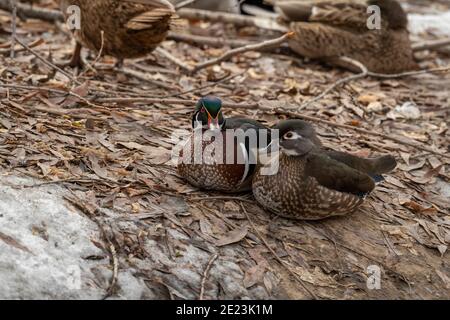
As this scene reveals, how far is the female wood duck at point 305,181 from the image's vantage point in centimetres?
403

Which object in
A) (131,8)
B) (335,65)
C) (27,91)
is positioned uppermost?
(131,8)

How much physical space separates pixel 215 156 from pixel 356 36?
3550mm

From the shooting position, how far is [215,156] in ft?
13.5

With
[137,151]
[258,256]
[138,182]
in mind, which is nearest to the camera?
[258,256]

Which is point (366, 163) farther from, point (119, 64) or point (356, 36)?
point (356, 36)

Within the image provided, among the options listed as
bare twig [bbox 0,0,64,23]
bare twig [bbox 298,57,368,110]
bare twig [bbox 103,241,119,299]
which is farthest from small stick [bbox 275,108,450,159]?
bare twig [bbox 0,0,64,23]

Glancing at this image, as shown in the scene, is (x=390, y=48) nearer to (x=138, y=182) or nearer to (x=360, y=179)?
(x=360, y=179)

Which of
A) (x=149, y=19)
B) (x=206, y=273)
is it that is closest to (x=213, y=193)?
(x=206, y=273)

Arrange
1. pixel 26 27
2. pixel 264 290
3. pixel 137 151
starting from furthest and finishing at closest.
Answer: pixel 26 27 → pixel 137 151 → pixel 264 290

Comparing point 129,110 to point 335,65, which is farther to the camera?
point 335,65

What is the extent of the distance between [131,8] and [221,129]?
73.5 inches

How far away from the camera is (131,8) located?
5.54 meters

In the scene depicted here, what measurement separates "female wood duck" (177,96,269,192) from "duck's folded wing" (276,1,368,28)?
3.31 m
